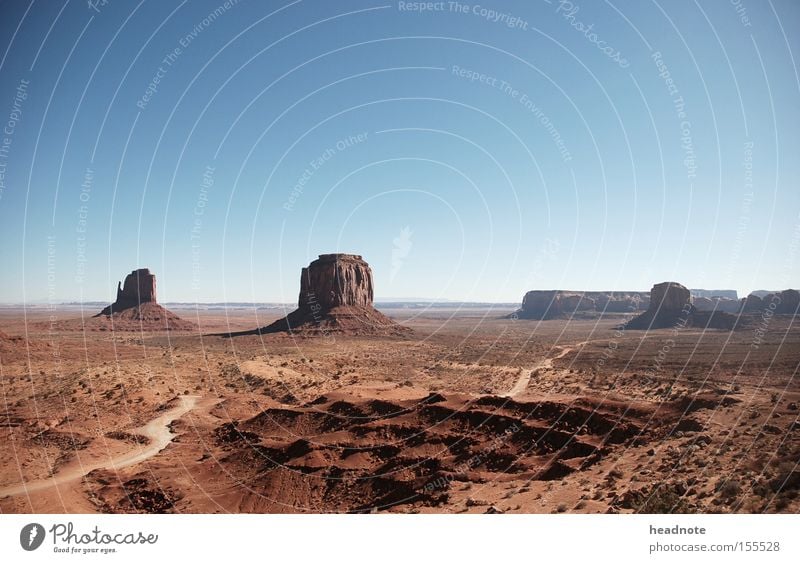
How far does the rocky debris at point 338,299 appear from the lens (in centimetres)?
10300

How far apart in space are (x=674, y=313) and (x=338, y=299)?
95.2 m

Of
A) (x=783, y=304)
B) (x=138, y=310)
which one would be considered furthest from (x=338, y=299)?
(x=783, y=304)

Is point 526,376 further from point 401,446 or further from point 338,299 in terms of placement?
point 338,299

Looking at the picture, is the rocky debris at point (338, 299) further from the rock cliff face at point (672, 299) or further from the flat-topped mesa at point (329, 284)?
the rock cliff face at point (672, 299)

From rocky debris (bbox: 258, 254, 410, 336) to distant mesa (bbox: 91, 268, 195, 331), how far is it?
38.9m

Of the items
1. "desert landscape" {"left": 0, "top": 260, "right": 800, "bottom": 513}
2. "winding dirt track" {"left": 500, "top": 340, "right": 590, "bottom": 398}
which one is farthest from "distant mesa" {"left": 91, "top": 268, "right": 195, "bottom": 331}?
"winding dirt track" {"left": 500, "top": 340, "right": 590, "bottom": 398}

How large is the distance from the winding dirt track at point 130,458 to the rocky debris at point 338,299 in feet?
227

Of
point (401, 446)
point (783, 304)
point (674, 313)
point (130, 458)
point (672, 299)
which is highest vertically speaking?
point (672, 299)

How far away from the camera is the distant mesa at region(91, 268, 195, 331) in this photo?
117938 mm

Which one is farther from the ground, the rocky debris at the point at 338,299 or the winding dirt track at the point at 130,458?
the rocky debris at the point at 338,299

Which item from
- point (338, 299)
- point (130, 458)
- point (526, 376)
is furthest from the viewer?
point (338, 299)

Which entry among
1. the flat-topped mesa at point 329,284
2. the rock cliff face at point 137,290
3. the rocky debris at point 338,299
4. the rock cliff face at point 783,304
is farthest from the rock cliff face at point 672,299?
the rock cliff face at point 137,290

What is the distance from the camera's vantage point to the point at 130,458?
899 inches

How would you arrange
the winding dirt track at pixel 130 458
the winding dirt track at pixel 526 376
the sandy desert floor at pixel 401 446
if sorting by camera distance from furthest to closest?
1. the winding dirt track at pixel 526 376
2. the winding dirt track at pixel 130 458
3. the sandy desert floor at pixel 401 446
